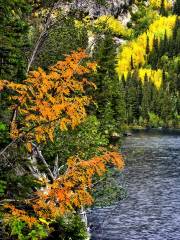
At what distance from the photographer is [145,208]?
5528 centimetres

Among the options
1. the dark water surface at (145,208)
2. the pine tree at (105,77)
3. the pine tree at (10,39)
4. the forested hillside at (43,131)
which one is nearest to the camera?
the forested hillside at (43,131)

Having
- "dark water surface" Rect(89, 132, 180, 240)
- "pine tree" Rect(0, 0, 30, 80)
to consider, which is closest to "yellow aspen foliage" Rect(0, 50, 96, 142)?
"pine tree" Rect(0, 0, 30, 80)

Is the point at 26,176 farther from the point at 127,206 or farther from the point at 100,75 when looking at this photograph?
the point at 100,75

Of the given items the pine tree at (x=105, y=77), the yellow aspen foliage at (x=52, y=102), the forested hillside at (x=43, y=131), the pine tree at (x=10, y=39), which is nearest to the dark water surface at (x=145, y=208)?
the forested hillside at (x=43, y=131)

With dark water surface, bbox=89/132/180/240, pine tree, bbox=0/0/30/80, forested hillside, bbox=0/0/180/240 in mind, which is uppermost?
pine tree, bbox=0/0/30/80

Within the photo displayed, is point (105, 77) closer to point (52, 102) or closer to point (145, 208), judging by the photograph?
point (145, 208)

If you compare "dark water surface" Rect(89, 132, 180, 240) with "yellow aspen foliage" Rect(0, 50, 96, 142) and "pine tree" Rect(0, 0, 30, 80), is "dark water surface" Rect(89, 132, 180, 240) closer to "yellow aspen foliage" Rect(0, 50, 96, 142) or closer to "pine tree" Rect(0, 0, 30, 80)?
"pine tree" Rect(0, 0, 30, 80)

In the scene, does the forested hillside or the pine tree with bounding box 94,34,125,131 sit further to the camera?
the pine tree with bounding box 94,34,125,131

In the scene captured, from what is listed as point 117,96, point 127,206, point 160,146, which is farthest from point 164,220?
point 160,146

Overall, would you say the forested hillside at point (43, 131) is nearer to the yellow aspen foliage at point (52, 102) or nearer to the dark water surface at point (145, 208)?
the yellow aspen foliage at point (52, 102)

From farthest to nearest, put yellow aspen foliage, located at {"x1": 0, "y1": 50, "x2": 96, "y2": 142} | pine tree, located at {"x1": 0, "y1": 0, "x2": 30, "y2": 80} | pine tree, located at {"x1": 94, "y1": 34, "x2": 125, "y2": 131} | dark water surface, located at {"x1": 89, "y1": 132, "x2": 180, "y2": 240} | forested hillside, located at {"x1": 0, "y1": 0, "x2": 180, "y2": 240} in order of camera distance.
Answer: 1. pine tree, located at {"x1": 94, "y1": 34, "x2": 125, "y2": 131}
2. dark water surface, located at {"x1": 89, "y1": 132, "x2": 180, "y2": 240}
3. pine tree, located at {"x1": 0, "y1": 0, "x2": 30, "y2": 80}
4. forested hillside, located at {"x1": 0, "y1": 0, "x2": 180, "y2": 240}
5. yellow aspen foliage, located at {"x1": 0, "y1": 50, "x2": 96, "y2": 142}

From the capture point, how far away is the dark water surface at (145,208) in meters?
45.2

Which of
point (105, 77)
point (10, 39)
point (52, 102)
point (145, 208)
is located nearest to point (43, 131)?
point (52, 102)

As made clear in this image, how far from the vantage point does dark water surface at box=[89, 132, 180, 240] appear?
45188 mm
